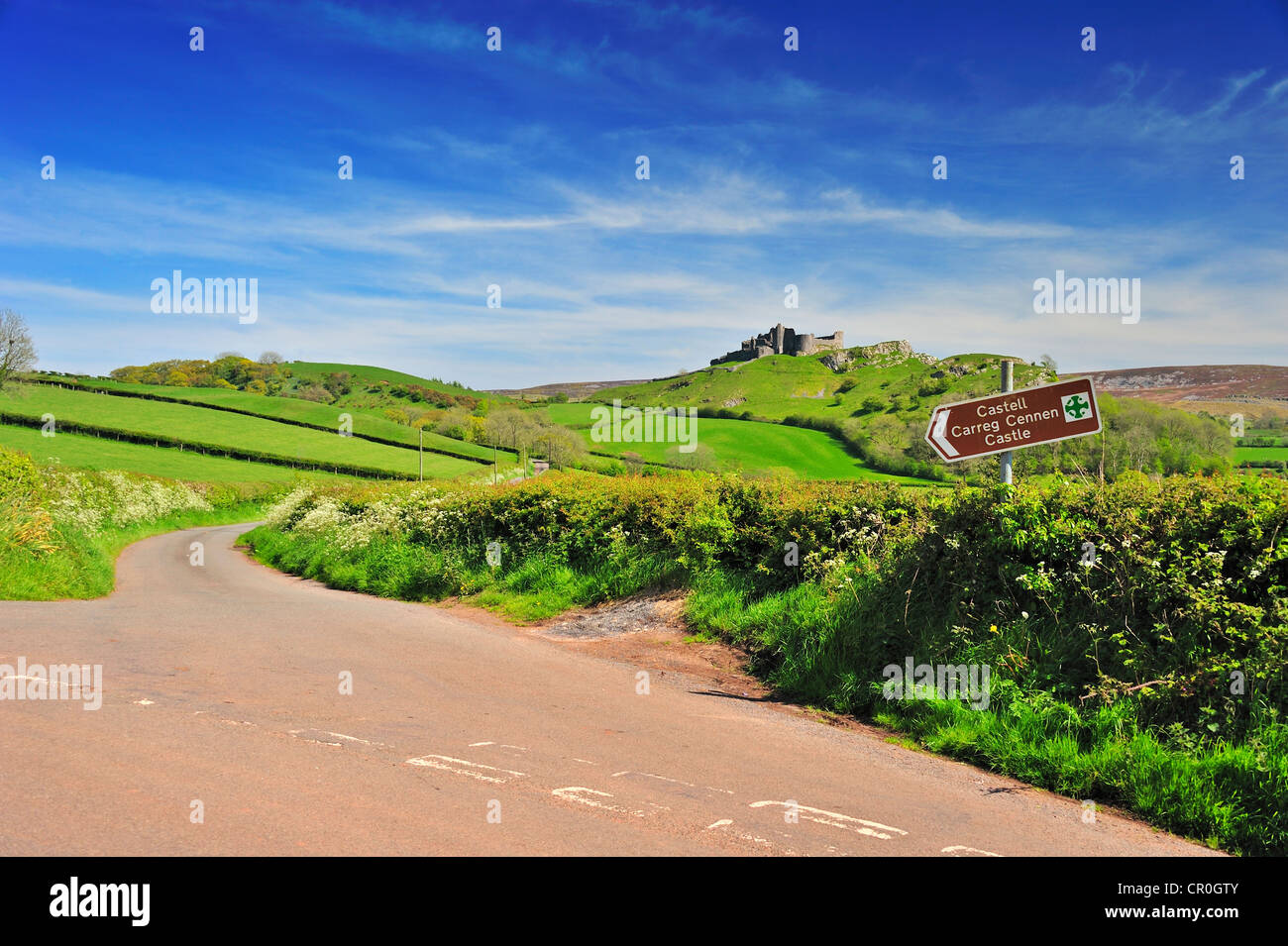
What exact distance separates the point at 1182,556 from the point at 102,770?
7819 millimetres

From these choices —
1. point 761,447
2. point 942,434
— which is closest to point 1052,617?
point 942,434

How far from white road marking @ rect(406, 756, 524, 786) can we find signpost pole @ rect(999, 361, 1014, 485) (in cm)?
546

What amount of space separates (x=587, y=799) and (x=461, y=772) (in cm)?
99

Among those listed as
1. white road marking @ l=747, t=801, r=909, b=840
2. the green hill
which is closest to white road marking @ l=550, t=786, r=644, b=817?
white road marking @ l=747, t=801, r=909, b=840

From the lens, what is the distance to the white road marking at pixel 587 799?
188 inches

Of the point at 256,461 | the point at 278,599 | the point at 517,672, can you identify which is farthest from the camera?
the point at 256,461

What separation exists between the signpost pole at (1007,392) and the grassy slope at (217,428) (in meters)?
62.6

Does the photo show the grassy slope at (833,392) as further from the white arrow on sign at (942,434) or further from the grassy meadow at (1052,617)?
the white arrow on sign at (942,434)

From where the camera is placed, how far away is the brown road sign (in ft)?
23.9

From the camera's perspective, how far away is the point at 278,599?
1523 centimetres

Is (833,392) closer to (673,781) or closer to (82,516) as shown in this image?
(82,516)

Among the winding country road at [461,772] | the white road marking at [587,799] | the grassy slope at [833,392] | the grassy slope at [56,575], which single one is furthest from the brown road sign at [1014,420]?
the grassy slope at [833,392]
